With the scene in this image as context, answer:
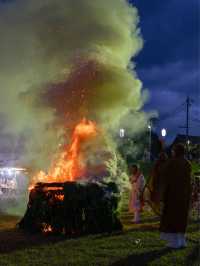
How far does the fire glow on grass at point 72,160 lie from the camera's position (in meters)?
15.5

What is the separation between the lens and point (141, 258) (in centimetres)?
939

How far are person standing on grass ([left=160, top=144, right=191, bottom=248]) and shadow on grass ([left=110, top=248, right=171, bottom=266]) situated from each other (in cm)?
39

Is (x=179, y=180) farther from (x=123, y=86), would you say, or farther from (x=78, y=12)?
(x=78, y=12)

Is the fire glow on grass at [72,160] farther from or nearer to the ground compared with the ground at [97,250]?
farther from the ground

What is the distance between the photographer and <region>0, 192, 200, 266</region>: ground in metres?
9.04

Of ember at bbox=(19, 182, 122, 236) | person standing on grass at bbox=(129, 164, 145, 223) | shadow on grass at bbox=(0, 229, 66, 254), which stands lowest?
shadow on grass at bbox=(0, 229, 66, 254)

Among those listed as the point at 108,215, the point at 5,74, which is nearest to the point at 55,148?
the point at 5,74

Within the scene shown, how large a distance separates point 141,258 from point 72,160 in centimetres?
685

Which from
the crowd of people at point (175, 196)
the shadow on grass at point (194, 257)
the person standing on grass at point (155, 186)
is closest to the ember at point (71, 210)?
the person standing on grass at point (155, 186)

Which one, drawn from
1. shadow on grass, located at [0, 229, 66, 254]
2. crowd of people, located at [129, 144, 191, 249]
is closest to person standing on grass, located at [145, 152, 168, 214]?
crowd of people, located at [129, 144, 191, 249]

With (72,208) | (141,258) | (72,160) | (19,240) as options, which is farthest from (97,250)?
(72,160)

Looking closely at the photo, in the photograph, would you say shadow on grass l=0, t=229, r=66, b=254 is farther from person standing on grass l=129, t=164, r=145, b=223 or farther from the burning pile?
person standing on grass l=129, t=164, r=145, b=223

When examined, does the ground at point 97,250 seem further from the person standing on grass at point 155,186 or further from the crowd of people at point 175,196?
the person standing on grass at point 155,186

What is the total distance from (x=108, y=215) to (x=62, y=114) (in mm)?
5098
